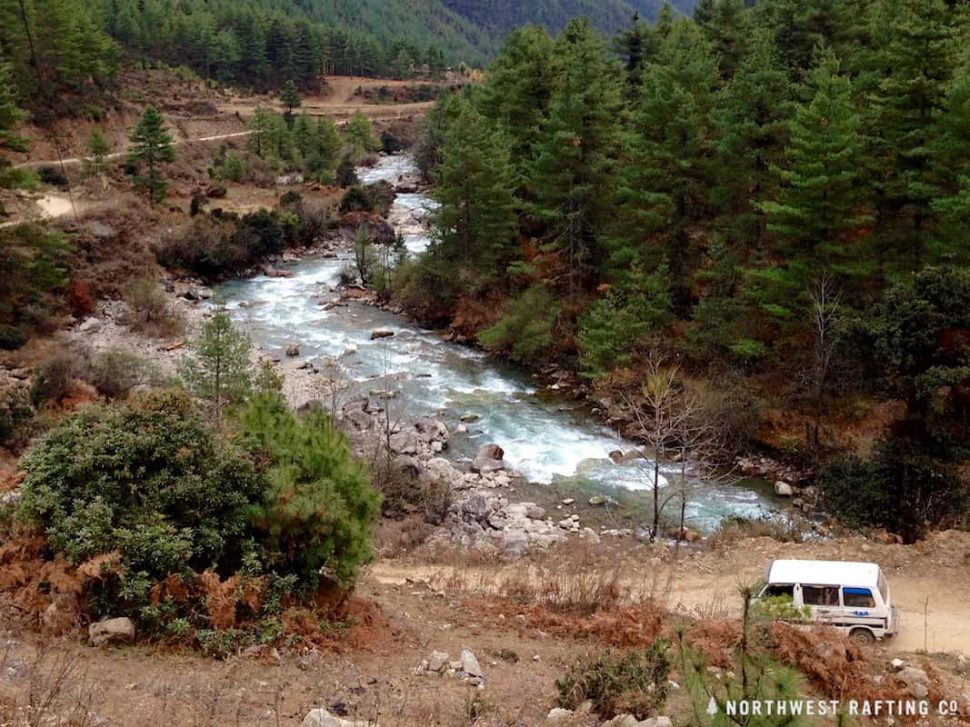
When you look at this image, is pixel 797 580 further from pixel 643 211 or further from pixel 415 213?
pixel 415 213

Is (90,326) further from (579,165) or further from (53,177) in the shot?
(579,165)

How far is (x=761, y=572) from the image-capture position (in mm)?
15797

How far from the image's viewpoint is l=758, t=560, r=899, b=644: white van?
12.6 metres

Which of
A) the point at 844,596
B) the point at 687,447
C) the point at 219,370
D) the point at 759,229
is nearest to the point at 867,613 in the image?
the point at 844,596

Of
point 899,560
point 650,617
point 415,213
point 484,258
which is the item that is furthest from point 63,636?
point 415,213

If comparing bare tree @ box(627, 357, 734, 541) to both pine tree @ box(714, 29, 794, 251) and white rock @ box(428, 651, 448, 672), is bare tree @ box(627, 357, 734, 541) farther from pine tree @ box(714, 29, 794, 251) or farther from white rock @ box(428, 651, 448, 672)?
white rock @ box(428, 651, 448, 672)

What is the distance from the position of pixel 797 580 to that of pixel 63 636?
1059cm

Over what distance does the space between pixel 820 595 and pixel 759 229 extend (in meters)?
18.4

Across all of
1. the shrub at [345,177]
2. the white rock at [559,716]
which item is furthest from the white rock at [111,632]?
the shrub at [345,177]

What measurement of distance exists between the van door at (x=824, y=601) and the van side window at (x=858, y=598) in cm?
10

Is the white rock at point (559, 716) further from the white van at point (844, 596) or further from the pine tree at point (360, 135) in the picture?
the pine tree at point (360, 135)

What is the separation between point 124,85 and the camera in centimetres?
7231

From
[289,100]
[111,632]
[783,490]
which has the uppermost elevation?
[289,100]

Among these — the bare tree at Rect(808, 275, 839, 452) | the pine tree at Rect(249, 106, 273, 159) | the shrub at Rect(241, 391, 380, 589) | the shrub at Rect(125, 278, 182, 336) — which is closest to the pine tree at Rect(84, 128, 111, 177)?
the shrub at Rect(125, 278, 182, 336)
